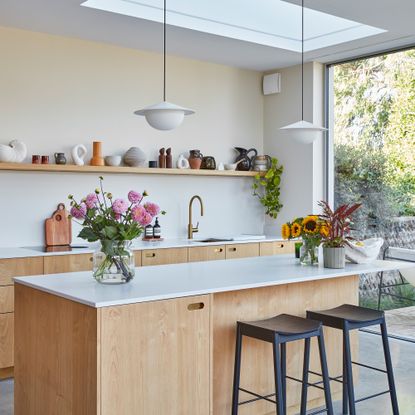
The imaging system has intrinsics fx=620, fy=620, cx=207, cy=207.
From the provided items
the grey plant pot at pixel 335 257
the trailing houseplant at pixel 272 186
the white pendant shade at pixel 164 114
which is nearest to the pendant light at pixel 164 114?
the white pendant shade at pixel 164 114

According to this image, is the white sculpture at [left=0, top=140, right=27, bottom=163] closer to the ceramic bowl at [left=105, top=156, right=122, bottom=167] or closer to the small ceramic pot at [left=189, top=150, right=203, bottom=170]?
the ceramic bowl at [left=105, top=156, right=122, bottom=167]

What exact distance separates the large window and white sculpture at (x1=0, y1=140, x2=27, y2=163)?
308 centimetres

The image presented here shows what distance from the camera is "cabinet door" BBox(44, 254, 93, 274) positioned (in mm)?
4652

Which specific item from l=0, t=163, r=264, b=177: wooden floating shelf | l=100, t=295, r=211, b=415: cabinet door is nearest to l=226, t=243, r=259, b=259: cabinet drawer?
l=0, t=163, r=264, b=177: wooden floating shelf

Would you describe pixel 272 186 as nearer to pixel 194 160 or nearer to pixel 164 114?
pixel 194 160

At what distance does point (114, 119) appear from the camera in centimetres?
568

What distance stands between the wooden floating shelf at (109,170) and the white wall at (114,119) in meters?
0.17

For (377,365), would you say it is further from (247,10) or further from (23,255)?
(247,10)

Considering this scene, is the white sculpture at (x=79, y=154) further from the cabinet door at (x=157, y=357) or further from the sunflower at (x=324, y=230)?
the cabinet door at (x=157, y=357)

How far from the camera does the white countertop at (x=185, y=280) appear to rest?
2.82 m

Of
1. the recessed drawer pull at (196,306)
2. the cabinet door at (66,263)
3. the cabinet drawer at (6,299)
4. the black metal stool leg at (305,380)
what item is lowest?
the black metal stool leg at (305,380)

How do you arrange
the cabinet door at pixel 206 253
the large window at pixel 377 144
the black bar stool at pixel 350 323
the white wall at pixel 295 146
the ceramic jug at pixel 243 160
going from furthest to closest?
1. the ceramic jug at pixel 243 160
2. the white wall at pixel 295 146
3. the large window at pixel 377 144
4. the cabinet door at pixel 206 253
5. the black bar stool at pixel 350 323

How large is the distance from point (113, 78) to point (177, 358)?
11.1 feet

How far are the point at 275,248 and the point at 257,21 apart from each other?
2.15 meters
